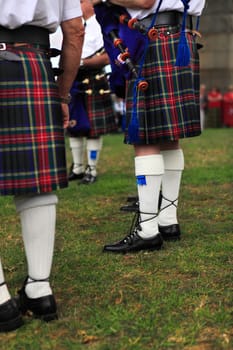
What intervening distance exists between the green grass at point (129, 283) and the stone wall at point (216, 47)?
59.8 ft

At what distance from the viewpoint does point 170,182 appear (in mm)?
3324

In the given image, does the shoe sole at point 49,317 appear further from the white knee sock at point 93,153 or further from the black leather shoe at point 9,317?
the white knee sock at point 93,153

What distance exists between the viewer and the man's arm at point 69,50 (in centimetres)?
233

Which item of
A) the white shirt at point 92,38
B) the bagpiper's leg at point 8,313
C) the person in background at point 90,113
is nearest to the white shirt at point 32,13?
the bagpiper's leg at point 8,313

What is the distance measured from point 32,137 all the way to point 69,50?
0.43 meters

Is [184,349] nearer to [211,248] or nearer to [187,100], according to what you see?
[211,248]

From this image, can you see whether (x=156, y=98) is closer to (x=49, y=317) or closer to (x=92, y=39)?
(x=49, y=317)

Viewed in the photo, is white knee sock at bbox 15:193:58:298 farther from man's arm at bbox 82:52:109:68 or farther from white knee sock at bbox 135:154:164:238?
man's arm at bbox 82:52:109:68

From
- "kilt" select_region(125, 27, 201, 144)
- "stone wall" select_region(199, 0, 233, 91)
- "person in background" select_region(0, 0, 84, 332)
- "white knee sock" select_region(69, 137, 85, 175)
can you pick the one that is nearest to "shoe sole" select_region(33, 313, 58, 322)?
"person in background" select_region(0, 0, 84, 332)

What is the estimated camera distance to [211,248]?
3.11m

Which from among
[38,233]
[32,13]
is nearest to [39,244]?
[38,233]

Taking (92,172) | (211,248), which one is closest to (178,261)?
(211,248)

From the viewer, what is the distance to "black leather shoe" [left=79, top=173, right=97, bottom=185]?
5743 mm

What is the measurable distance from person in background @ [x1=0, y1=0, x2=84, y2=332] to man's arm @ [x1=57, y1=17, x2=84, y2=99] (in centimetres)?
6
